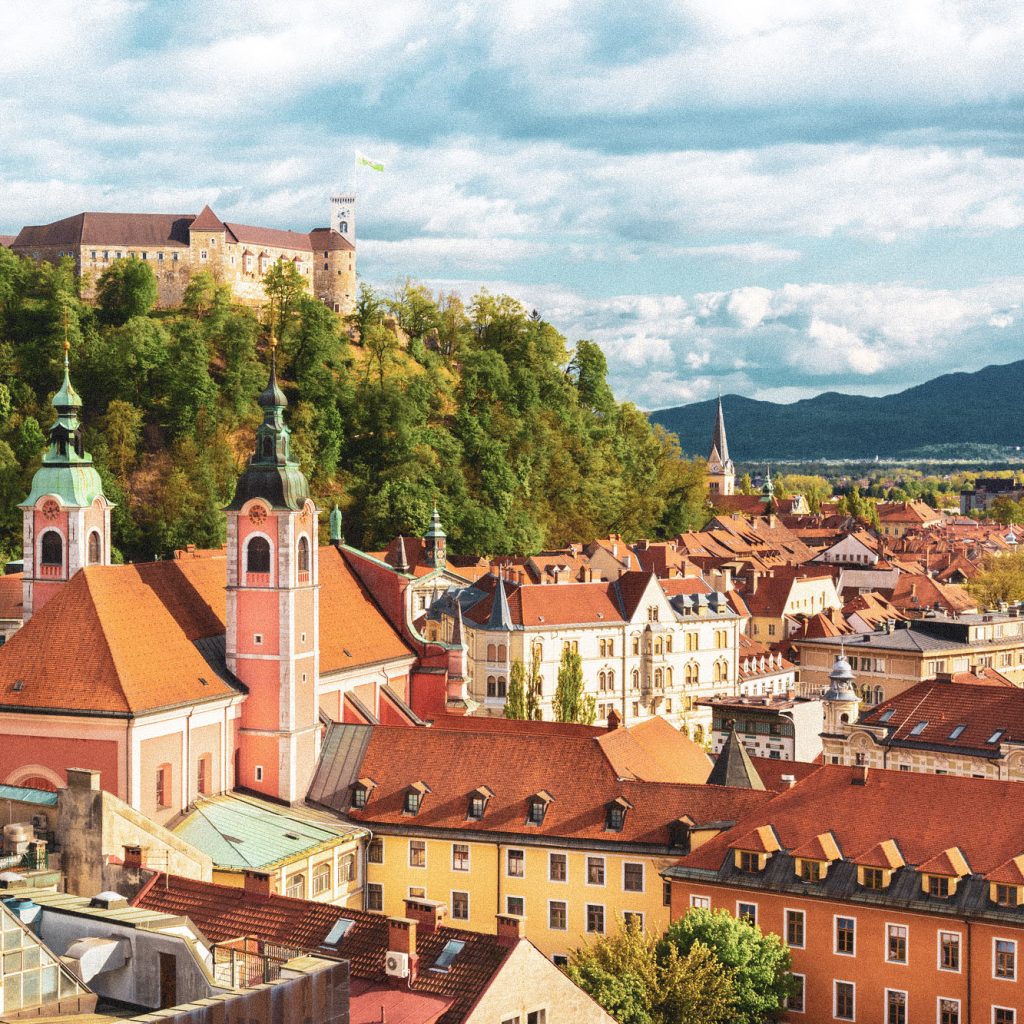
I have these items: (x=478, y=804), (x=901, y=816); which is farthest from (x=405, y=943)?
(x=478, y=804)

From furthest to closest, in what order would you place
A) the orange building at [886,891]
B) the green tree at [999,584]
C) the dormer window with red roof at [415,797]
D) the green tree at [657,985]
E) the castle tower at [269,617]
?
the green tree at [999,584] < the castle tower at [269,617] < the dormer window with red roof at [415,797] < the orange building at [886,891] < the green tree at [657,985]

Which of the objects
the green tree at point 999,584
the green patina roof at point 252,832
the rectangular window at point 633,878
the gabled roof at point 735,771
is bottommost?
the rectangular window at point 633,878

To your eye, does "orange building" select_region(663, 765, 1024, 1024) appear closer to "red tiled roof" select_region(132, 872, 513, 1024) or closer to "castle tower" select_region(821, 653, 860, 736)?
"red tiled roof" select_region(132, 872, 513, 1024)

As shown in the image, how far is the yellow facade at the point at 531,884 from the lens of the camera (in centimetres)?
4509

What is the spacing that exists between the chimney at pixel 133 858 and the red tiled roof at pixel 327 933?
0.80 meters

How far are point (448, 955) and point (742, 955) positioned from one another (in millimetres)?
9740

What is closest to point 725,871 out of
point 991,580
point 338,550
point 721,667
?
point 338,550

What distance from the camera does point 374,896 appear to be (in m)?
48.5

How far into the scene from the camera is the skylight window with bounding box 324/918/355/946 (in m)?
33.2

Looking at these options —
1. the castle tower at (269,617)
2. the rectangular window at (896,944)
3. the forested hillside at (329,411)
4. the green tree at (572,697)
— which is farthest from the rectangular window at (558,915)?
the forested hillside at (329,411)

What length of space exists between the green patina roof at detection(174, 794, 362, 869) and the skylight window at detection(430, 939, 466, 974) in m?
13.1

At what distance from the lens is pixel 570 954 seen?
4466cm

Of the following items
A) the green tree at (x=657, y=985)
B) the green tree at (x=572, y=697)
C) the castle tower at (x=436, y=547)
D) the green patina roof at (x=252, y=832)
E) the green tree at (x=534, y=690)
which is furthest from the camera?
the castle tower at (x=436, y=547)

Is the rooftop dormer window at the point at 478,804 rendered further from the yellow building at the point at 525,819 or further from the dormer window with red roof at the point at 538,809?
the dormer window with red roof at the point at 538,809
